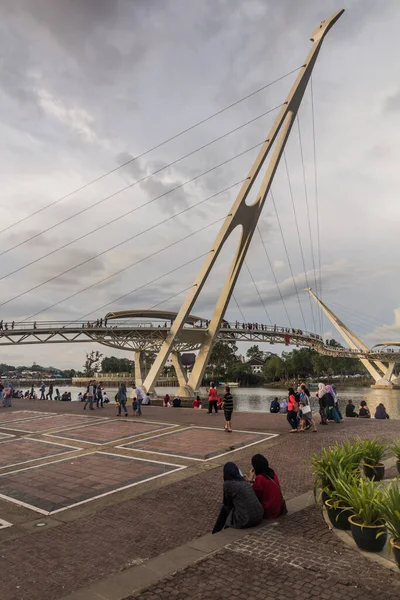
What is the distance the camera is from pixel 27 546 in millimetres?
5426

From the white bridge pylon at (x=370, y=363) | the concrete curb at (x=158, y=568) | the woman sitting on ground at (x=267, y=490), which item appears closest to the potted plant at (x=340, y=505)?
the woman sitting on ground at (x=267, y=490)

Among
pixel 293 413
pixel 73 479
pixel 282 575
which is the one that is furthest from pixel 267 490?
pixel 293 413

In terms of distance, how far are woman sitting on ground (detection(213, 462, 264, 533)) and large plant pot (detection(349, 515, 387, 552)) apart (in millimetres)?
1240

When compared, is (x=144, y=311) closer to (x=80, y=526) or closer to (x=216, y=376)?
(x=80, y=526)

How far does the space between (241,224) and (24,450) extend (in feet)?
77.5

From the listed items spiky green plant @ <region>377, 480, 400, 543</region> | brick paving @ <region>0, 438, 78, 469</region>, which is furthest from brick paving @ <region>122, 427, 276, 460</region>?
spiky green plant @ <region>377, 480, 400, 543</region>

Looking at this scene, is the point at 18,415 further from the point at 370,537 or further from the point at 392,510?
the point at 392,510

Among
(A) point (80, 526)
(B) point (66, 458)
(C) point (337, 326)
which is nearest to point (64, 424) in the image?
(B) point (66, 458)

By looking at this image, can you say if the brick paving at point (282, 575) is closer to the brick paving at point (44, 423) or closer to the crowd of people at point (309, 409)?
the crowd of people at point (309, 409)

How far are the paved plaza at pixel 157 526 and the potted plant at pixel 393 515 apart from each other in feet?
0.93

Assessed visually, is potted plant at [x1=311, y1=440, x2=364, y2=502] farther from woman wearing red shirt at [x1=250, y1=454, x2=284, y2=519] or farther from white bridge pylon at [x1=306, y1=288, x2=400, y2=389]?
white bridge pylon at [x1=306, y1=288, x2=400, y2=389]

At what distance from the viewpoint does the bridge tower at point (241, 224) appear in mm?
29891

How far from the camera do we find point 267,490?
5.82 meters

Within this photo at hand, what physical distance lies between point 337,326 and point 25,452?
3395 inches
